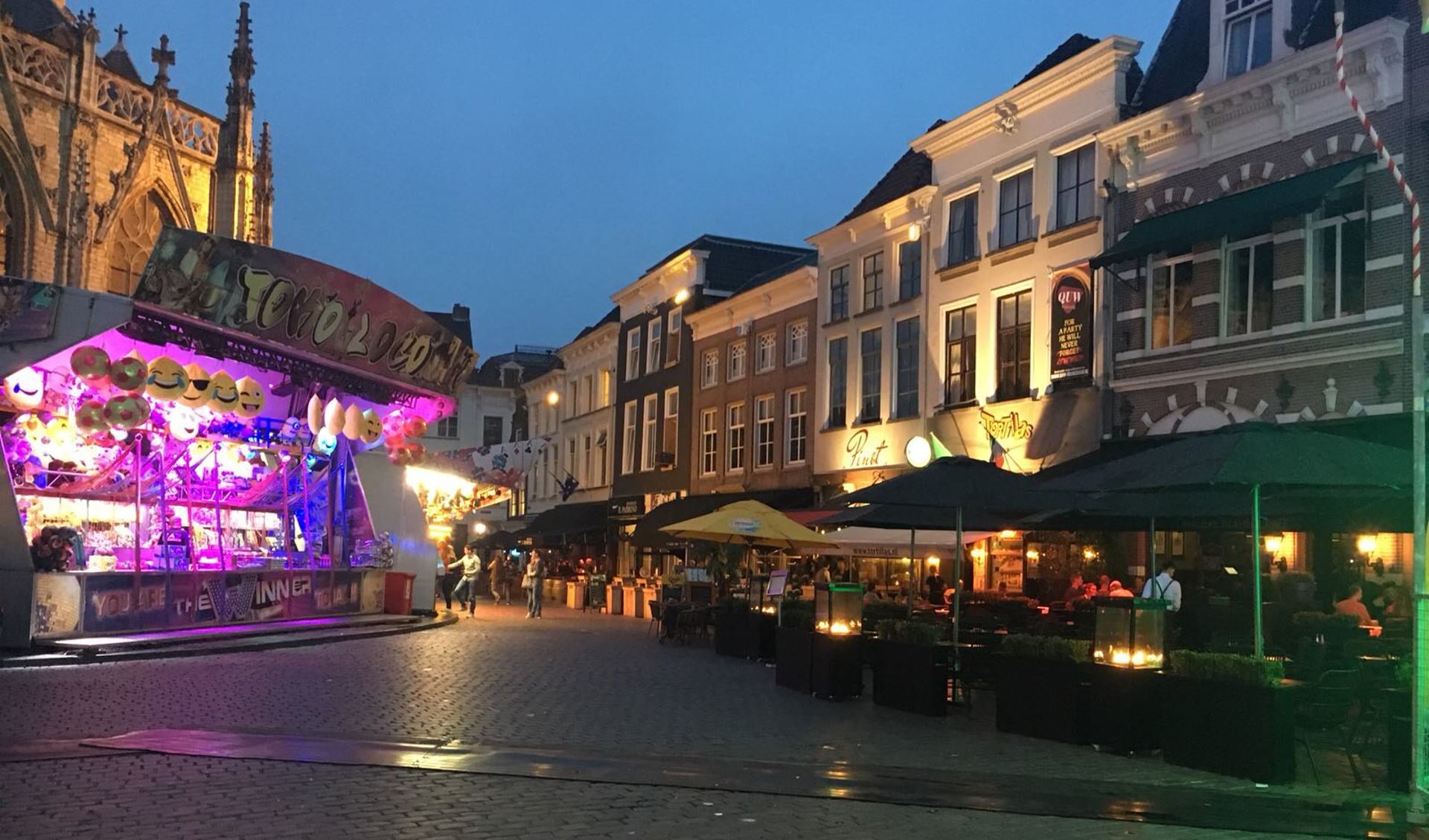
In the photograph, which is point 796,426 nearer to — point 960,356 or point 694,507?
point 694,507

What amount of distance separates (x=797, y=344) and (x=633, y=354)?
12788mm

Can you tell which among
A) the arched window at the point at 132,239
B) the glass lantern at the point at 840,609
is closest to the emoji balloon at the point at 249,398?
the arched window at the point at 132,239

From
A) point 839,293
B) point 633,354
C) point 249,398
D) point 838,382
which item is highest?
point 839,293

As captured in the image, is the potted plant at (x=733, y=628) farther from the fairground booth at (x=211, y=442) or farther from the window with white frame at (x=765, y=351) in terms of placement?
the window with white frame at (x=765, y=351)

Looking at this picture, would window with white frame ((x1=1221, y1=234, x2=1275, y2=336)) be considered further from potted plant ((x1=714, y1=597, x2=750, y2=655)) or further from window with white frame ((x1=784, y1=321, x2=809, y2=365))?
window with white frame ((x1=784, y1=321, x2=809, y2=365))

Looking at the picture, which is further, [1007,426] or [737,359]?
[737,359]

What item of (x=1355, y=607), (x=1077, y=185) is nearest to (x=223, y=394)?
(x=1077, y=185)

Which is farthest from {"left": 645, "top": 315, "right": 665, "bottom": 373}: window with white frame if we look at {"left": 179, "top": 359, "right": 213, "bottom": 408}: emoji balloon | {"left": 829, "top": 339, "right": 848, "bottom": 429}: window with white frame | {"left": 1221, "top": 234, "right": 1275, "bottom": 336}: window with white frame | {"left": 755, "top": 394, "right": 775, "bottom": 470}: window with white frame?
{"left": 1221, "top": 234, "right": 1275, "bottom": 336}: window with white frame

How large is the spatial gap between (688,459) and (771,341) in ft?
20.4

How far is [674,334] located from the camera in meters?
42.0

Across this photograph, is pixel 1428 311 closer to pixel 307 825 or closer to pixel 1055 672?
pixel 1055 672

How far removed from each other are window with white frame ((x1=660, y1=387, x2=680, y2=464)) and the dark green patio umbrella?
1174 inches

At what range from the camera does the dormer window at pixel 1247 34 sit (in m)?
19.8

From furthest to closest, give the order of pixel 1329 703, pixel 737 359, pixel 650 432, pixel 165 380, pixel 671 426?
1. pixel 650 432
2. pixel 671 426
3. pixel 737 359
4. pixel 165 380
5. pixel 1329 703
